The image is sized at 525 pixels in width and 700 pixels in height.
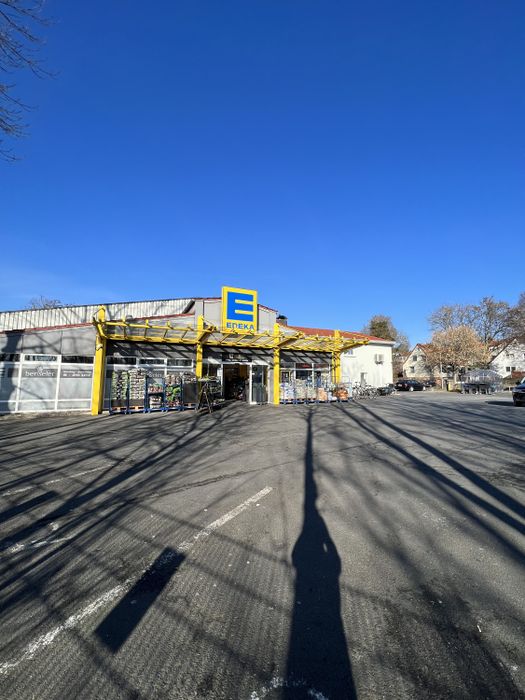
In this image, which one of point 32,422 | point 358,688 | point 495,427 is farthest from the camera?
point 32,422

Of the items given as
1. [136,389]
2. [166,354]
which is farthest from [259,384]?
[136,389]

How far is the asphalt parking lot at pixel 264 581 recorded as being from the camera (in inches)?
74.7

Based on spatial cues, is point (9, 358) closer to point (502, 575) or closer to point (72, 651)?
point (72, 651)

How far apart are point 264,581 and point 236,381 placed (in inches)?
798

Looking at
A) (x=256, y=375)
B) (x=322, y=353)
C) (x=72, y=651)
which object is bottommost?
Result: (x=72, y=651)

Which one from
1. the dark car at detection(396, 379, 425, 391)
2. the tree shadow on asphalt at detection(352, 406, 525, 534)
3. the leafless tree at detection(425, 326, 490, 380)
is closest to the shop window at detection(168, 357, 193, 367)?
the tree shadow on asphalt at detection(352, 406, 525, 534)

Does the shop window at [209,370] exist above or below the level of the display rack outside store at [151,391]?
above

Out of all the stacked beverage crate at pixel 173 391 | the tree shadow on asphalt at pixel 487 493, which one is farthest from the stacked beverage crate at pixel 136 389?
the tree shadow on asphalt at pixel 487 493

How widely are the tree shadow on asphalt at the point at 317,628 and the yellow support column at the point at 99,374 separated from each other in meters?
14.4

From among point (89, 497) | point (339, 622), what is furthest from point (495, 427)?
point (89, 497)

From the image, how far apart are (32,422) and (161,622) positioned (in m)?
13.4

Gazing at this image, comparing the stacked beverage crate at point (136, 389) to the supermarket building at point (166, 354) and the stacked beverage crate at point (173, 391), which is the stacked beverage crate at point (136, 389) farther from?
the stacked beverage crate at point (173, 391)

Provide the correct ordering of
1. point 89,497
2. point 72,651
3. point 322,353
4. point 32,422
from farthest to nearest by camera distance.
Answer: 1. point 322,353
2. point 32,422
3. point 89,497
4. point 72,651

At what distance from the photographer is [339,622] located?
7.52 ft
